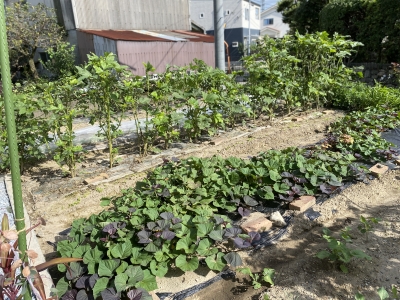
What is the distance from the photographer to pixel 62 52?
35.2 feet

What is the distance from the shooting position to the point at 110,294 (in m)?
1.68

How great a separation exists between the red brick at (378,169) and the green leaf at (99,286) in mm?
2714

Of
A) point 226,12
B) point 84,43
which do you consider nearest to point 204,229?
point 84,43

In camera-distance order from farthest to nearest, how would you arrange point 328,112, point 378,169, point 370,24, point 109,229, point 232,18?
point 232,18, point 370,24, point 328,112, point 378,169, point 109,229

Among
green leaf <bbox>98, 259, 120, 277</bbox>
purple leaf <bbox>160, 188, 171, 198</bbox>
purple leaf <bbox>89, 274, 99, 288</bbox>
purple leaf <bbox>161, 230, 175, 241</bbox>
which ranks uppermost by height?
purple leaf <bbox>160, 188, 171, 198</bbox>

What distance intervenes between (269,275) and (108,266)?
912mm

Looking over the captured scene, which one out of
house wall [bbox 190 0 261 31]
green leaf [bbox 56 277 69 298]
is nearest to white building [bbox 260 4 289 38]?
house wall [bbox 190 0 261 31]

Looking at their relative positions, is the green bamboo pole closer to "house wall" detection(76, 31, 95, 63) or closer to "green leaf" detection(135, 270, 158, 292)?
"green leaf" detection(135, 270, 158, 292)

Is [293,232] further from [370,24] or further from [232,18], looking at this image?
[232,18]

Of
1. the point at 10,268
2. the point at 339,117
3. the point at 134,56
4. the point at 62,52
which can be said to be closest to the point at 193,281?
the point at 10,268

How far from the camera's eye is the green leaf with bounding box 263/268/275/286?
1.91 meters

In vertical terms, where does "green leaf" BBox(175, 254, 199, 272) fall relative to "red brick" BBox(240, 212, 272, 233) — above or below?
above

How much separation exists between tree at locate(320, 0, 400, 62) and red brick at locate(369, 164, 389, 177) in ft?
22.5

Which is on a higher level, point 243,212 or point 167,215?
point 167,215
